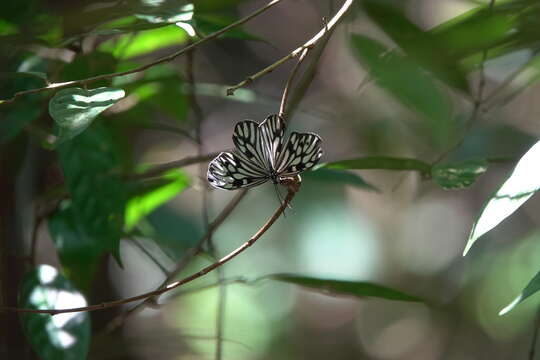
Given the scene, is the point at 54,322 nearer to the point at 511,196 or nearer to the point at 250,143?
the point at 250,143

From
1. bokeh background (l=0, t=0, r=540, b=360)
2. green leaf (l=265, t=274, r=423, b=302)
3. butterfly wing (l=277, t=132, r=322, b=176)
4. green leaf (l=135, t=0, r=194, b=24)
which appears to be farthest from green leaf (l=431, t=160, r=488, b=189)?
bokeh background (l=0, t=0, r=540, b=360)

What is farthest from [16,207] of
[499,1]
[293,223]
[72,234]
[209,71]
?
[293,223]

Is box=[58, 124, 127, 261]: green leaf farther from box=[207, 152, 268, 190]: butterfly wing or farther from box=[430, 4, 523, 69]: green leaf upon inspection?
box=[430, 4, 523, 69]: green leaf

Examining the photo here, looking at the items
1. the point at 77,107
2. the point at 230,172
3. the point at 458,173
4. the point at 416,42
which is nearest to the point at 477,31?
the point at 416,42

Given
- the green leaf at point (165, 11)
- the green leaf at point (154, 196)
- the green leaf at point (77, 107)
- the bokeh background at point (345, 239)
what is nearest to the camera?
the green leaf at point (77, 107)

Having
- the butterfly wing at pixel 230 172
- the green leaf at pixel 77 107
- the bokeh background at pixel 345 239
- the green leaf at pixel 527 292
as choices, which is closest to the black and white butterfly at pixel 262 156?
the butterfly wing at pixel 230 172

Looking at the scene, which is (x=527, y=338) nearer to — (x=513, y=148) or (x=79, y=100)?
(x=513, y=148)

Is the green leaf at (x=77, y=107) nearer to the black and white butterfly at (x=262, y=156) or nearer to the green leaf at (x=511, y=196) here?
the black and white butterfly at (x=262, y=156)
